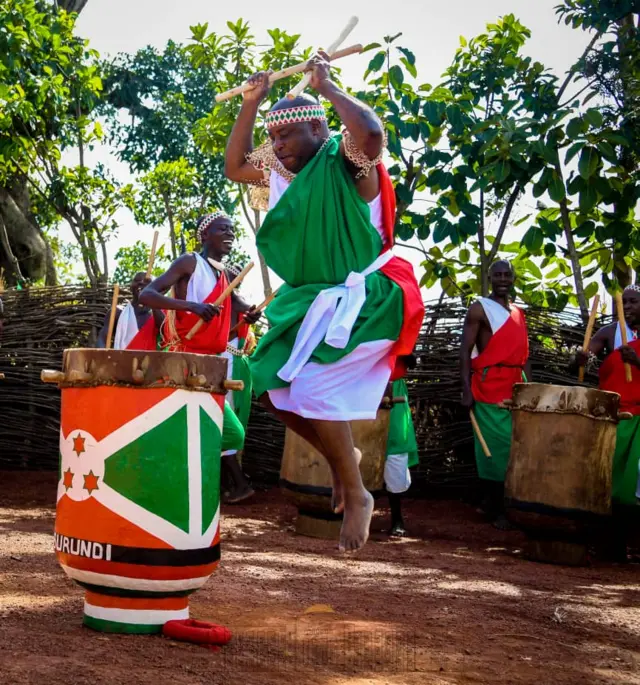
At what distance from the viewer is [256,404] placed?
9.76 metres

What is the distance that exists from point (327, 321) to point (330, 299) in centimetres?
8

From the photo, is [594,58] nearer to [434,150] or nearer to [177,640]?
[434,150]

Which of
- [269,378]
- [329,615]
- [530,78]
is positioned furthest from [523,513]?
[530,78]

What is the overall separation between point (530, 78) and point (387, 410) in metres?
3.94

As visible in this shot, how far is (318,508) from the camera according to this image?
271 inches

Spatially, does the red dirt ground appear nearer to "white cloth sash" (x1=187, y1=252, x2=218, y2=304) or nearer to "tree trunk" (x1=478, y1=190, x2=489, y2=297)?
"white cloth sash" (x1=187, y1=252, x2=218, y2=304)

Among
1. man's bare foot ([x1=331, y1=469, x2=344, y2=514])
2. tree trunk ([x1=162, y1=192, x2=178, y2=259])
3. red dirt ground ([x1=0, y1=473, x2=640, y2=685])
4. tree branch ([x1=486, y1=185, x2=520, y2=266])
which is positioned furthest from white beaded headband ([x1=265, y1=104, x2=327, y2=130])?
tree trunk ([x1=162, y1=192, x2=178, y2=259])

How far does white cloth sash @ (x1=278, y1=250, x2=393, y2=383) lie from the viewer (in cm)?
367

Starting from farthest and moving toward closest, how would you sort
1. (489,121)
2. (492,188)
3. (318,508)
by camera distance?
(492,188), (489,121), (318,508)

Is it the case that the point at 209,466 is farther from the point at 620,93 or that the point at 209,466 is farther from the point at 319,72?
the point at 620,93

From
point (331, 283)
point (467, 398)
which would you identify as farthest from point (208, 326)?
point (331, 283)

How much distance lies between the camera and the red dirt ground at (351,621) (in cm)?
331

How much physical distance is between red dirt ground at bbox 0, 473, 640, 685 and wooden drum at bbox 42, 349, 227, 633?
0.60 ft

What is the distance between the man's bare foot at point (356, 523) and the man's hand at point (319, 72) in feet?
5.15
